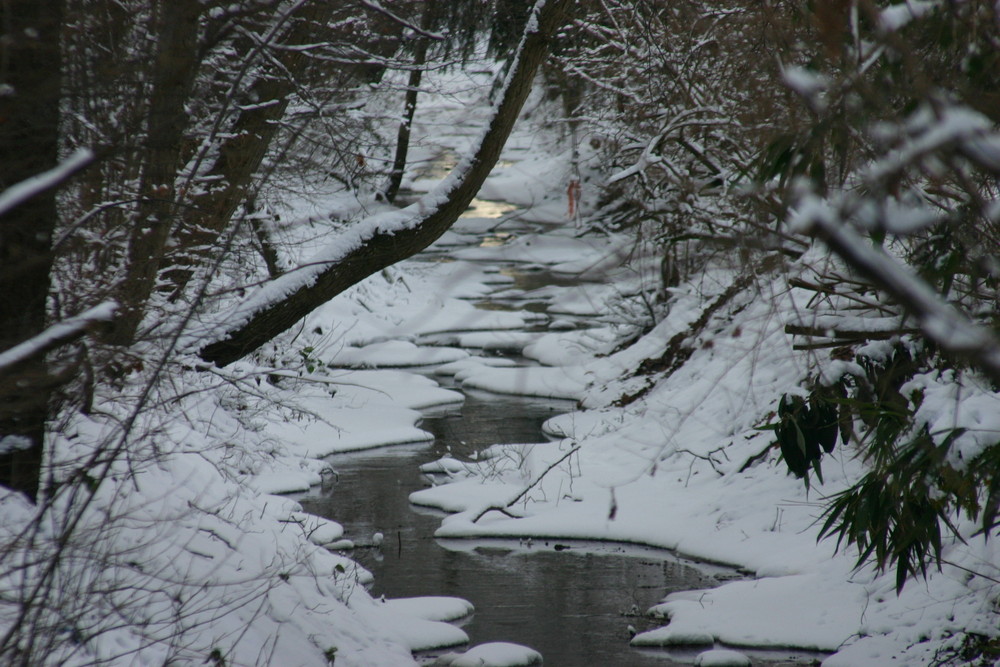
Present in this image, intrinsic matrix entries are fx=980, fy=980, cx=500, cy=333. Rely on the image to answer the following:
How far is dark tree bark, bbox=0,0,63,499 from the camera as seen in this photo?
2805 mm

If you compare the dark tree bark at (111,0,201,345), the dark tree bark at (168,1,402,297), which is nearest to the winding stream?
the dark tree bark at (168,1,402,297)

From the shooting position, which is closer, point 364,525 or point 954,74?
point 954,74

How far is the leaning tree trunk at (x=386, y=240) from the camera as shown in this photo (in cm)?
527

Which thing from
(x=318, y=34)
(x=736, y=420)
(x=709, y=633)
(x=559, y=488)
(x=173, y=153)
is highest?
(x=318, y=34)

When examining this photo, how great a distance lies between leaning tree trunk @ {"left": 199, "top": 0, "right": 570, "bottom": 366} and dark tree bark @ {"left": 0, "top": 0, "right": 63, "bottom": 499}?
1408mm

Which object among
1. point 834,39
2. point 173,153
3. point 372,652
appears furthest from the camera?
point 372,652

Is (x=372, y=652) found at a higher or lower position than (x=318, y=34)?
lower

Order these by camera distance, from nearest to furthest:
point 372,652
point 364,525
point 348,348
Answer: point 372,652, point 364,525, point 348,348

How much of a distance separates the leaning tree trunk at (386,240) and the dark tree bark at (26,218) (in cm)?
141

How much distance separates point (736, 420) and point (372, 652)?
6.16 meters

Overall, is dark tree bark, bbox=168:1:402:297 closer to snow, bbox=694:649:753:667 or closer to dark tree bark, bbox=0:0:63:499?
dark tree bark, bbox=0:0:63:499

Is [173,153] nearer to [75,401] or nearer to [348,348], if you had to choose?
[75,401]

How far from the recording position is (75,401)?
135 inches

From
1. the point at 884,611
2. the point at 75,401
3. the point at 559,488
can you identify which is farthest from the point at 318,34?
the point at 559,488
